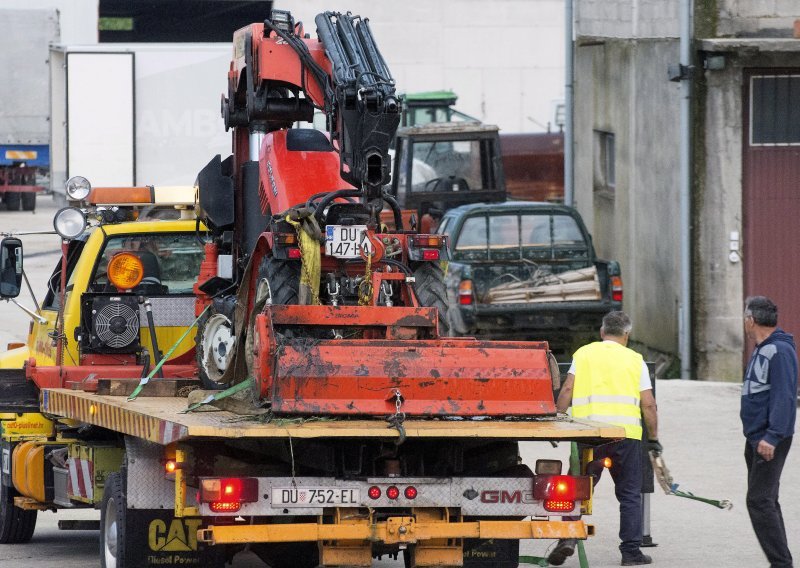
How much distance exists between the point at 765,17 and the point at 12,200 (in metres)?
25.0

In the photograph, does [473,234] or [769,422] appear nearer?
[769,422]

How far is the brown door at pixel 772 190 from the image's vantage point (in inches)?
763

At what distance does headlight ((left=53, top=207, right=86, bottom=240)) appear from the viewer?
37.2 ft

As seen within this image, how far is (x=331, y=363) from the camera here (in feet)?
29.5

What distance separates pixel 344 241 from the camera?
9.79 metres

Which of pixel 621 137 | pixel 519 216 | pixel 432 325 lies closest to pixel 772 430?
pixel 432 325

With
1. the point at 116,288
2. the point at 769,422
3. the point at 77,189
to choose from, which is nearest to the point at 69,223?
the point at 77,189

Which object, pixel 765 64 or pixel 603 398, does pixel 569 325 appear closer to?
pixel 765 64

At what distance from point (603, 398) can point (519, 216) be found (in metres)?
10.6

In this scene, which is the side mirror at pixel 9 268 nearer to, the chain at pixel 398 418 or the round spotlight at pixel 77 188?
the round spotlight at pixel 77 188

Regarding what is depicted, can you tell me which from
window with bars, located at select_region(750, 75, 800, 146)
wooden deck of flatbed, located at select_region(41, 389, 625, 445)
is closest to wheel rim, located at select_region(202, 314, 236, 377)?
wooden deck of flatbed, located at select_region(41, 389, 625, 445)

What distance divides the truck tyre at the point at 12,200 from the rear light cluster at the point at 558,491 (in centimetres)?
3276

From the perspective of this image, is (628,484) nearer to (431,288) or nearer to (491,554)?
(491,554)

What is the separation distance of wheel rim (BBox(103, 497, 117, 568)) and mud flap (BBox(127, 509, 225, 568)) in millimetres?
237
